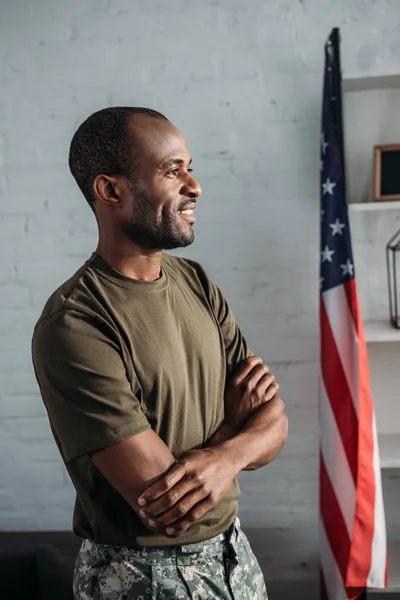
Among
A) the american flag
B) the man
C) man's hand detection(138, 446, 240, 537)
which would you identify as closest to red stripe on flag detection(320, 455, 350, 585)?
the american flag

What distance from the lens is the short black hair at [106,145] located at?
136cm

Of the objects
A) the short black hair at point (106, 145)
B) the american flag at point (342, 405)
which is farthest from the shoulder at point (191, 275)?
the american flag at point (342, 405)

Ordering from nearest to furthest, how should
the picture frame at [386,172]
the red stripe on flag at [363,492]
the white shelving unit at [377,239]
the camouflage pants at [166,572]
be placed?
the camouflage pants at [166,572]
the red stripe on flag at [363,492]
the picture frame at [386,172]
the white shelving unit at [377,239]

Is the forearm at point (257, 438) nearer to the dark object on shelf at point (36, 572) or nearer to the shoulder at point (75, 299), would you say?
the shoulder at point (75, 299)

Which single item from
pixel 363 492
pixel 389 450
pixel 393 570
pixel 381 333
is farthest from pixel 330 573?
pixel 381 333

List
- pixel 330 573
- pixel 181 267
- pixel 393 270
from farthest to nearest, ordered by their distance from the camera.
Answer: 1. pixel 393 270
2. pixel 330 573
3. pixel 181 267

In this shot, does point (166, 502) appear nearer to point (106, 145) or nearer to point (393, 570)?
point (106, 145)

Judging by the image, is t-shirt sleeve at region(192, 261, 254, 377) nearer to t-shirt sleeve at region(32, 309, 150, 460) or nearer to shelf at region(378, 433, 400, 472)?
t-shirt sleeve at region(32, 309, 150, 460)

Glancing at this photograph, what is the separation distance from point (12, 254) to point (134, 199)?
1228mm

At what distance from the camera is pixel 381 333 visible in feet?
7.06

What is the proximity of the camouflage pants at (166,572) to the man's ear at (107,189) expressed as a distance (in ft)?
2.16

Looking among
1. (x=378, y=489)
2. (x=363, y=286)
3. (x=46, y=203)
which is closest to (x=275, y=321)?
(x=363, y=286)

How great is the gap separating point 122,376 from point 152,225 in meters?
0.30

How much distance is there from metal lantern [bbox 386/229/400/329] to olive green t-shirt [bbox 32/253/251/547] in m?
0.96
